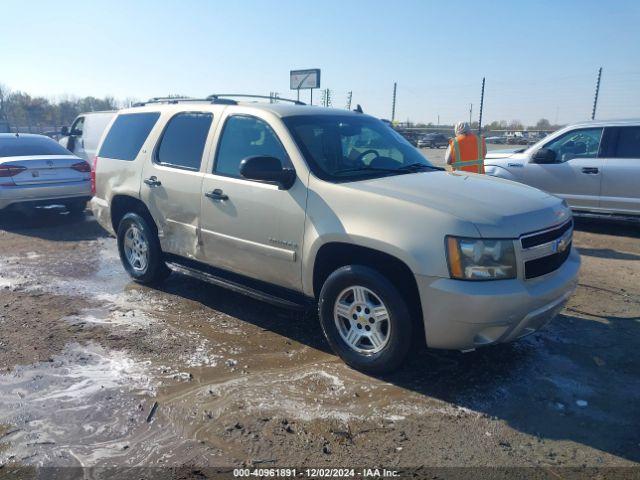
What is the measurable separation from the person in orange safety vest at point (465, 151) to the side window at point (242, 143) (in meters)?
3.75

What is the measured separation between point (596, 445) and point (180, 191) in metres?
3.94

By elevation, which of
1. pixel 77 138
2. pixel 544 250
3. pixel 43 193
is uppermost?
pixel 77 138

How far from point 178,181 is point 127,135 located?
1.37 metres

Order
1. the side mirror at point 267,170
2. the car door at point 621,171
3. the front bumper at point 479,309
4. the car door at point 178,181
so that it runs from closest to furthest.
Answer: the front bumper at point 479,309, the side mirror at point 267,170, the car door at point 178,181, the car door at point 621,171

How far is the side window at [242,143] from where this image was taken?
444 centimetres

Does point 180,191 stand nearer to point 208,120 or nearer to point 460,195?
point 208,120

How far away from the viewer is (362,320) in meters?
3.83

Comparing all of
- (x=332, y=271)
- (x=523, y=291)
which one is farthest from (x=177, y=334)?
(x=523, y=291)


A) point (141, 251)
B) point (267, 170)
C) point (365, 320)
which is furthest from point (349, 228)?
point (141, 251)

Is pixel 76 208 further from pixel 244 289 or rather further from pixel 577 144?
pixel 577 144

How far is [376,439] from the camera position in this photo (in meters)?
3.11

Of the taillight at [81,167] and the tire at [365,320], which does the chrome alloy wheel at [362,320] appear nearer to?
the tire at [365,320]

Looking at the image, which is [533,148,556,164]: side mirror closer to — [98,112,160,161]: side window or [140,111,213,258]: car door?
[140,111,213,258]: car door

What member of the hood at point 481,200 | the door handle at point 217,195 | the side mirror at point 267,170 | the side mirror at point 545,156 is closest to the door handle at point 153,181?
the door handle at point 217,195
